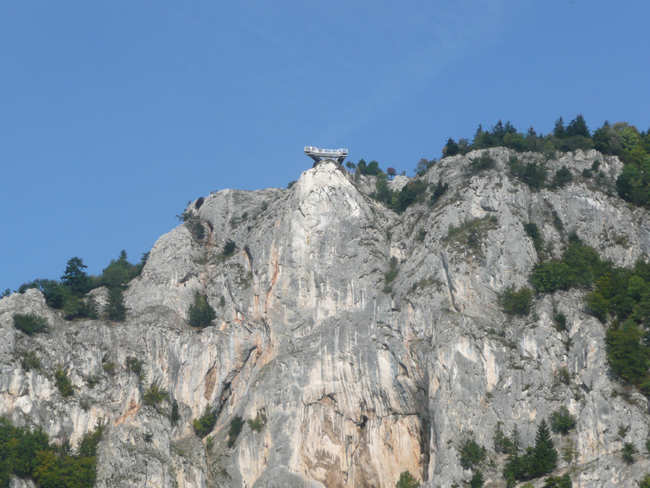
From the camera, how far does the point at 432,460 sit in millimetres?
84375

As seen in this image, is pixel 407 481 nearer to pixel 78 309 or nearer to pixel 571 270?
pixel 571 270

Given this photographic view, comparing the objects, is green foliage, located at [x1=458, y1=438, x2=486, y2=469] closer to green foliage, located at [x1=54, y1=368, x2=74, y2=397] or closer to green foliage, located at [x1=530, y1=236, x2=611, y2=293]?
green foliage, located at [x1=530, y1=236, x2=611, y2=293]

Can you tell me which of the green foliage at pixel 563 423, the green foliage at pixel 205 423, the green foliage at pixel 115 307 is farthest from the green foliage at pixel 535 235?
the green foliage at pixel 115 307

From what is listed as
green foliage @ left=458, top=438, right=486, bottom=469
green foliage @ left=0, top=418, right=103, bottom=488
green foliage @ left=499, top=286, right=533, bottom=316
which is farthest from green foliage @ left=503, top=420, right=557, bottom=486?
green foliage @ left=0, top=418, right=103, bottom=488

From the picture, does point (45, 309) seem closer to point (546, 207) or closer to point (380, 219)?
point (380, 219)

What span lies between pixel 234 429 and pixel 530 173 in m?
35.4

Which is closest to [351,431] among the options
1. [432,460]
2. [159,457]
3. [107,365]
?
[432,460]

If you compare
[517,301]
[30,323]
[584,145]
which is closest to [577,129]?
[584,145]

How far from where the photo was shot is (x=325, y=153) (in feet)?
356

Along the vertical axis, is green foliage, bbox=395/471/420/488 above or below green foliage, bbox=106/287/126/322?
below

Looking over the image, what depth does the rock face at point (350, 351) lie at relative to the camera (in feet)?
278

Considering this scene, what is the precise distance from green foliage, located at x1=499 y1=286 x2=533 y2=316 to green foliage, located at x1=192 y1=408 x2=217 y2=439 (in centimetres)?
2600

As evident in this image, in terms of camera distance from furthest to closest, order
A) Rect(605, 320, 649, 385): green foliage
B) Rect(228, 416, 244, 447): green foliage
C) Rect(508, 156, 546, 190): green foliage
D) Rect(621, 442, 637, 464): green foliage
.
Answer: Rect(508, 156, 546, 190): green foliage
Rect(228, 416, 244, 447): green foliage
Rect(605, 320, 649, 385): green foliage
Rect(621, 442, 637, 464): green foliage

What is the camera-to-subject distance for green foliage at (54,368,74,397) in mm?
91812
